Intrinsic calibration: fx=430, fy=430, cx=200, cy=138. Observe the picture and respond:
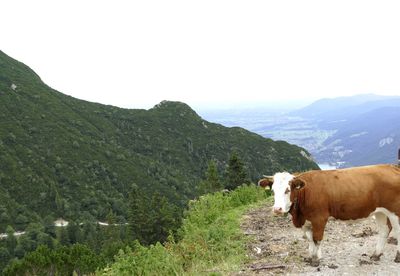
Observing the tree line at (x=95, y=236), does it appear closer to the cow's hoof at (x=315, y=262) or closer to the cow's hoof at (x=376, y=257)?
the cow's hoof at (x=315, y=262)

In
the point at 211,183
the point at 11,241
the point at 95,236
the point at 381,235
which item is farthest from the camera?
the point at 95,236

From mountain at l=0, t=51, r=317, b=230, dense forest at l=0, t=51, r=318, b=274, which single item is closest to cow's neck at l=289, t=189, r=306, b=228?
dense forest at l=0, t=51, r=318, b=274

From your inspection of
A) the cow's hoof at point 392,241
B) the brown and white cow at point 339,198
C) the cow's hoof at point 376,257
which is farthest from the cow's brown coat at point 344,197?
the cow's hoof at point 392,241

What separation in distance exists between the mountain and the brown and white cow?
118134mm

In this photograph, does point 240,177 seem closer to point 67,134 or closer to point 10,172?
point 10,172

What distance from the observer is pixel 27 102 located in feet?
588

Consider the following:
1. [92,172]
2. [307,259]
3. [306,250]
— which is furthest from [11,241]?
[307,259]

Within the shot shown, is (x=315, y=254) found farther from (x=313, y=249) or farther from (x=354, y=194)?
(x=354, y=194)

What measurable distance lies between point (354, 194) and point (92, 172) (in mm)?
141868

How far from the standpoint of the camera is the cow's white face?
8.86m

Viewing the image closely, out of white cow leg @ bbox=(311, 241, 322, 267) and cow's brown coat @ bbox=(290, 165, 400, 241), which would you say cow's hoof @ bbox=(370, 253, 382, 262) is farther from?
white cow leg @ bbox=(311, 241, 322, 267)

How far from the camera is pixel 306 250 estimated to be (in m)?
10.8

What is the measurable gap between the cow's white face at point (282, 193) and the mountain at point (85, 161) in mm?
118328

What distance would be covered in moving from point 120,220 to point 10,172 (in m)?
39.5
